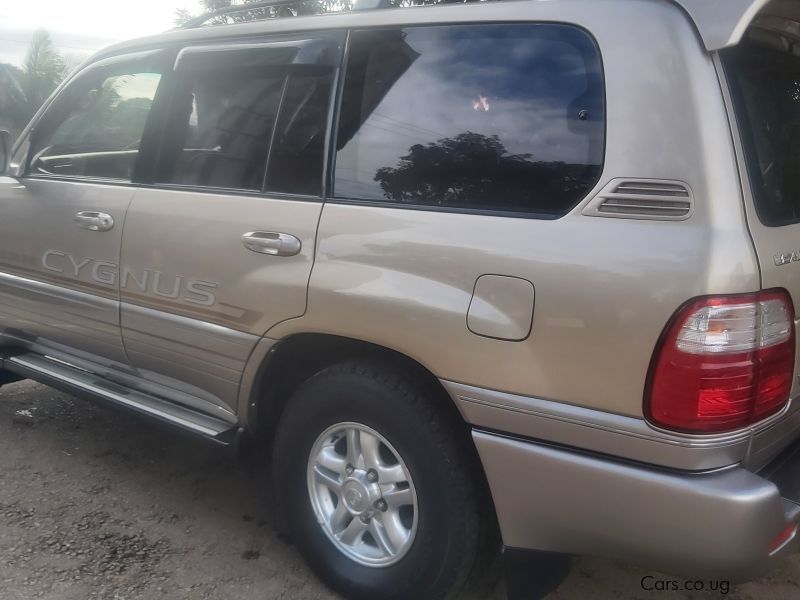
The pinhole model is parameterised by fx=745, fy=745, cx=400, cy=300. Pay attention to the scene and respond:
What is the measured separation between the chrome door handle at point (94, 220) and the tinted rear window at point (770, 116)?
2.34 meters

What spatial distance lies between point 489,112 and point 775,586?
2.00 metres

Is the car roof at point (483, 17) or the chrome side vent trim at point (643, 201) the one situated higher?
the car roof at point (483, 17)

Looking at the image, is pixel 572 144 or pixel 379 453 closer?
pixel 572 144

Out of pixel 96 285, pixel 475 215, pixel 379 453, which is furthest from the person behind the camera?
pixel 96 285

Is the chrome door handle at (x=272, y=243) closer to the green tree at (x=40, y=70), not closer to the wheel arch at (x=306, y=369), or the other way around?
the wheel arch at (x=306, y=369)

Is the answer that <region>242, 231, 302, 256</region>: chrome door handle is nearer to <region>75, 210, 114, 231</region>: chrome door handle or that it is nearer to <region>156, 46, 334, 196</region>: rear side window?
<region>156, 46, 334, 196</region>: rear side window

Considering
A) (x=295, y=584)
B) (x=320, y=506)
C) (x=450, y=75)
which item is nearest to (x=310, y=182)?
(x=450, y=75)

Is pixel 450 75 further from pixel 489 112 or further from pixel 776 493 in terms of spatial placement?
pixel 776 493

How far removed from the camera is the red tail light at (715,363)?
1.76 meters

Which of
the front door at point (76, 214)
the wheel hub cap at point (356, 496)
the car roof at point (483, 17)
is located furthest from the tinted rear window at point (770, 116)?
the front door at point (76, 214)

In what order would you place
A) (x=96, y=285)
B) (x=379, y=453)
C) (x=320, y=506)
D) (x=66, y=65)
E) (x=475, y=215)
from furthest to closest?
(x=66, y=65) → (x=96, y=285) → (x=320, y=506) → (x=379, y=453) → (x=475, y=215)

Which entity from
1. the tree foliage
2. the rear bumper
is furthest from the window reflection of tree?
the rear bumper

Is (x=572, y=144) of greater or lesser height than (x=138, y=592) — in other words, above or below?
above

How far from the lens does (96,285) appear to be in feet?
10.3
